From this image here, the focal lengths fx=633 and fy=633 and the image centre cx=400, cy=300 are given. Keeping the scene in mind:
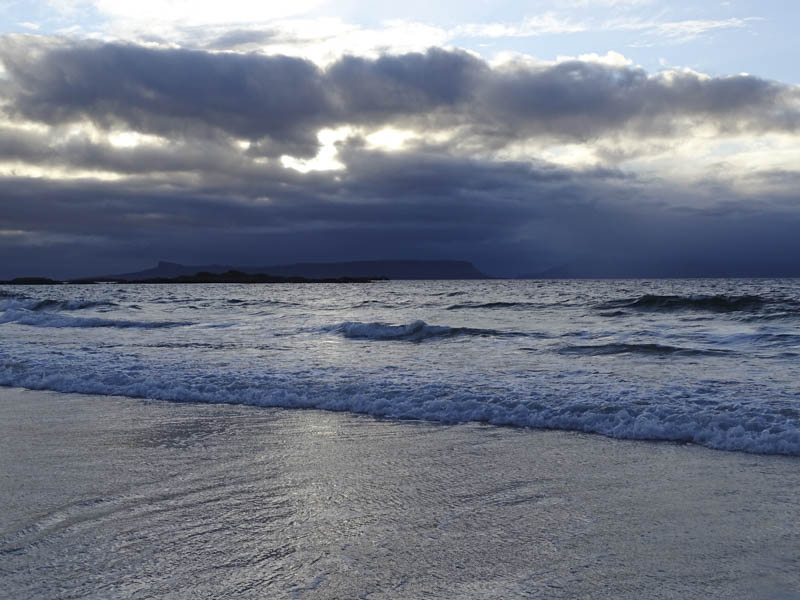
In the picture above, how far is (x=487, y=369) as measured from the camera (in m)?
12.6

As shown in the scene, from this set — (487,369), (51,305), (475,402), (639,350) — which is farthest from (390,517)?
(51,305)

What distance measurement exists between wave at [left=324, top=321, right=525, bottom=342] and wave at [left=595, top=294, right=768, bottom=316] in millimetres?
12538

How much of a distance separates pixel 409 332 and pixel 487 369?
8.68m

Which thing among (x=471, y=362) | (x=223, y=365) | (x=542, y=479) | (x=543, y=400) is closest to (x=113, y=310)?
(x=223, y=365)

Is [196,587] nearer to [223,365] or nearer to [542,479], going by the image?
[542,479]

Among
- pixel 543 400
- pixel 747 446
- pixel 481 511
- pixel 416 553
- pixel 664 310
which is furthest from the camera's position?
pixel 664 310

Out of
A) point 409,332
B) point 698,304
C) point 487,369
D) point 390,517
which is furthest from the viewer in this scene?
point 698,304

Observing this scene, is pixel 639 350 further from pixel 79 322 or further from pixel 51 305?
pixel 51 305

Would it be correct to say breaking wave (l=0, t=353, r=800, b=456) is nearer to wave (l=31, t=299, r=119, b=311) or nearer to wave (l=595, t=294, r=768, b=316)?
wave (l=595, t=294, r=768, b=316)

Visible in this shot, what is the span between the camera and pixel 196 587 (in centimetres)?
354

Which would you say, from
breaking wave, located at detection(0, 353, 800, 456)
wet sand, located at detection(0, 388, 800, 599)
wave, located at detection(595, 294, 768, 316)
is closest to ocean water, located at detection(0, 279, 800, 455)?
breaking wave, located at detection(0, 353, 800, 456)

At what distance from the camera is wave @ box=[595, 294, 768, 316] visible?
Answer: 28.2m

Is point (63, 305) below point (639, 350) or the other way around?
the other way around

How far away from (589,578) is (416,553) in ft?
3.45
